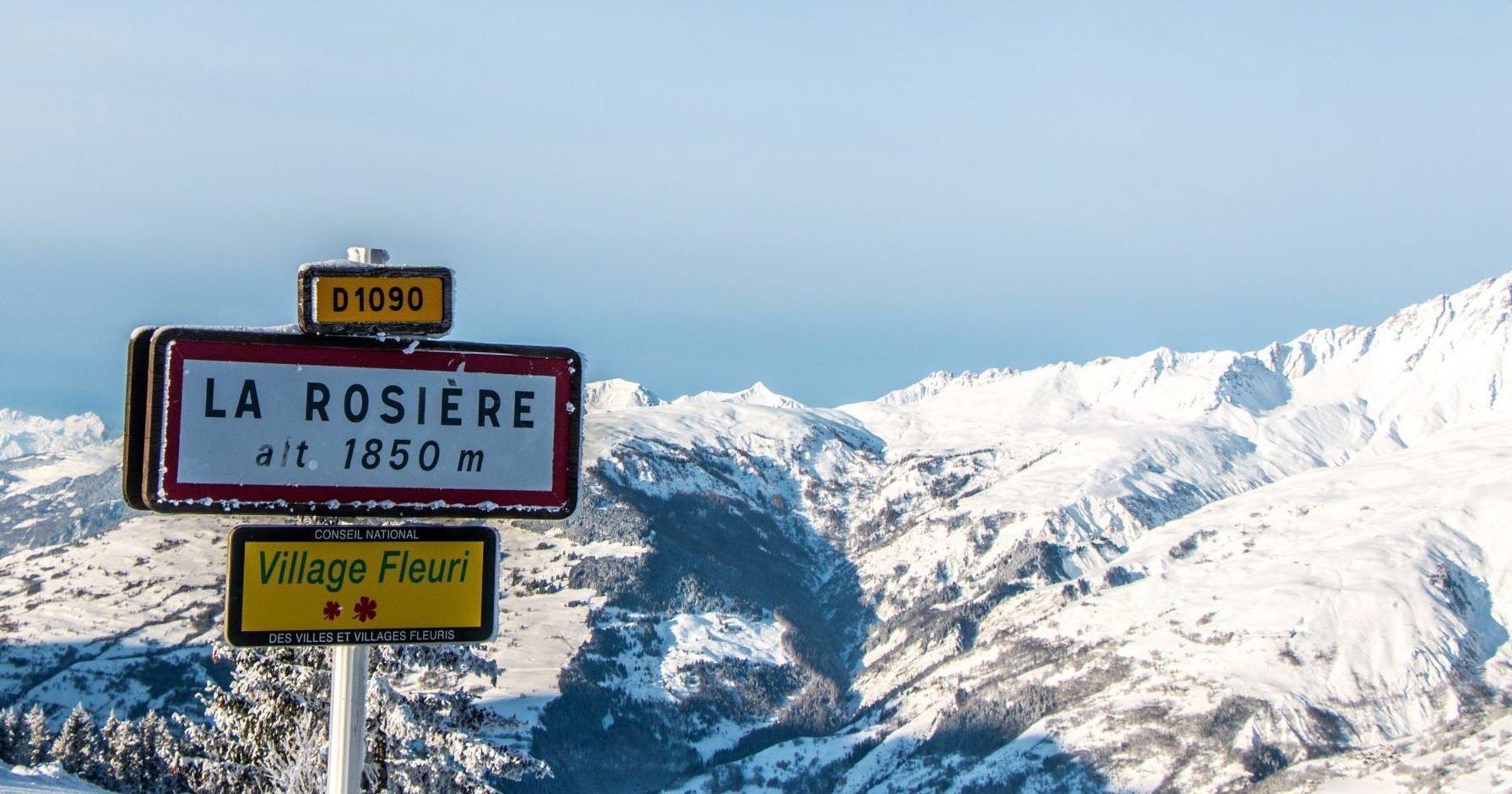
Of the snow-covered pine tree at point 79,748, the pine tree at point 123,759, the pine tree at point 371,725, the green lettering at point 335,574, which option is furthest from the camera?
the pine tree at point 123,759

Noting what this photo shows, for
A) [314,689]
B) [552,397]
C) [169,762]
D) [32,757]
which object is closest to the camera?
[552,397]

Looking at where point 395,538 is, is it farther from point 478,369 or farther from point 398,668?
point 398,668

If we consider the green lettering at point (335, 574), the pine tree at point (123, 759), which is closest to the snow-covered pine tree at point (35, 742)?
the pine tree at point (123, 759)

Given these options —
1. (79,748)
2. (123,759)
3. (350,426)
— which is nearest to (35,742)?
(79,748)

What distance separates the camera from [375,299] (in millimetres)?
9750

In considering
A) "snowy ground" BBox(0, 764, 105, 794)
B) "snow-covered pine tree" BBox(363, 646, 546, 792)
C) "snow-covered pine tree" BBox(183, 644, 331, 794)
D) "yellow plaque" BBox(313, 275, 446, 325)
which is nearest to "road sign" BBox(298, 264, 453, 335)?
"yellow plaque" BBox(313, 275, 446, 325)

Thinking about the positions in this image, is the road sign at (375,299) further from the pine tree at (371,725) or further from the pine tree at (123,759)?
the pine tree at (123,759)

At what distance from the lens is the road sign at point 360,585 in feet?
31.6

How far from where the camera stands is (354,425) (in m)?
9.73

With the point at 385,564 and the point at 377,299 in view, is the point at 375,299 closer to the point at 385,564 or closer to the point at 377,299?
the point at 377,299

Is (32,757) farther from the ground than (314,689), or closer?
closer

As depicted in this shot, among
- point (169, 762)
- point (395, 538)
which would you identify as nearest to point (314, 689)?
point (169, 762)

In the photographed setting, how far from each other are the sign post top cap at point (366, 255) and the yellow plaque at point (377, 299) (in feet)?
0.37

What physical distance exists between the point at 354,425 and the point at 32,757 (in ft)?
402
